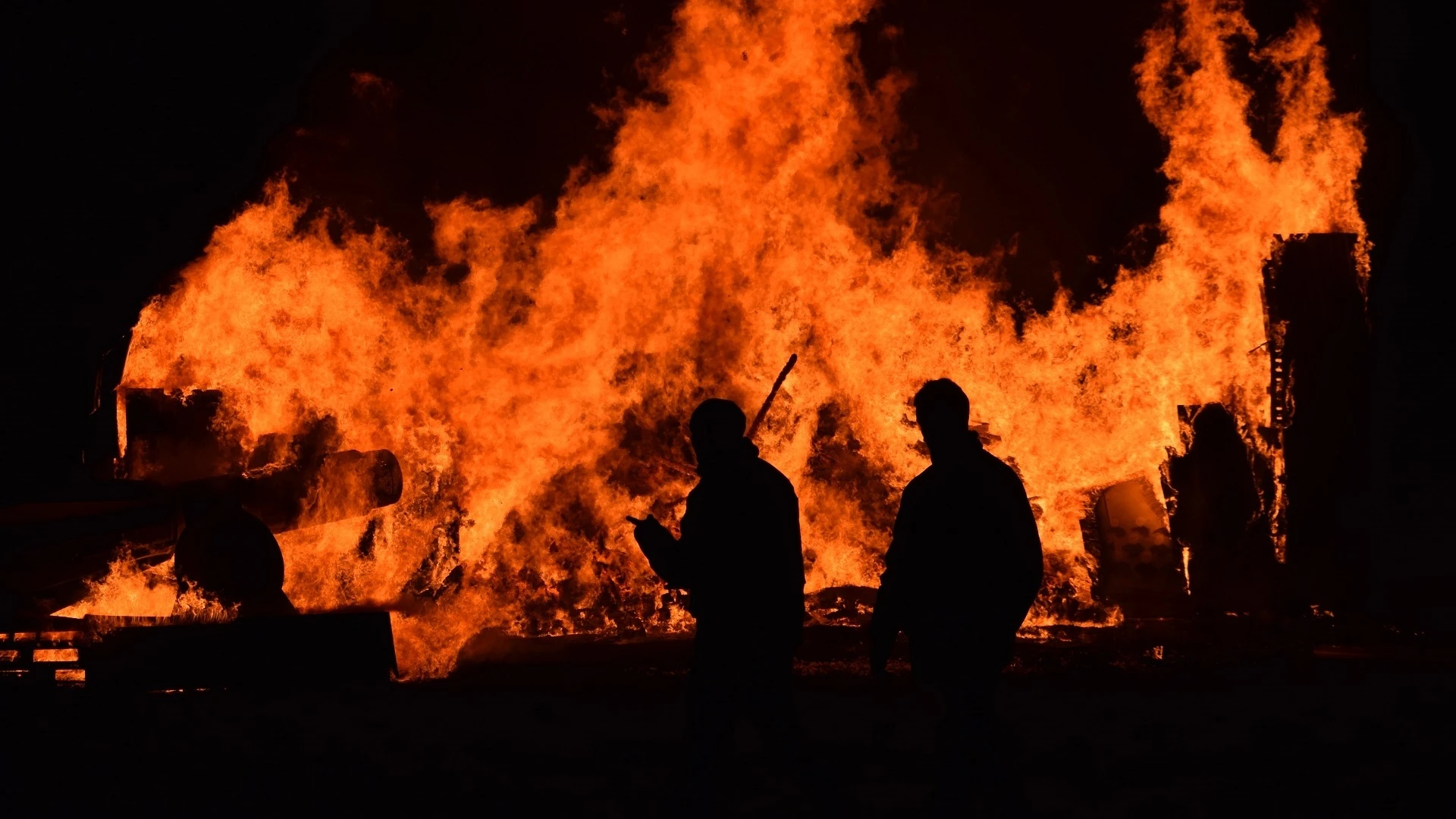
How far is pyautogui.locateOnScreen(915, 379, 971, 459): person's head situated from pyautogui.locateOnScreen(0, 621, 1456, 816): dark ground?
1.17m

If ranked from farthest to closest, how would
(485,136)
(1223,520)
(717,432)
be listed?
1. (485,136)
2. (1223,520)
3. (717,432)

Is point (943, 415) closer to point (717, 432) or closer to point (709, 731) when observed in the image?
point (717, 432)

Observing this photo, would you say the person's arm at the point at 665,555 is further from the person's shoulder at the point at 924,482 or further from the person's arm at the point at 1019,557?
the person's arm at the point at 1019,557

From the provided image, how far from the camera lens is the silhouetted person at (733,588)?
13.6 ft

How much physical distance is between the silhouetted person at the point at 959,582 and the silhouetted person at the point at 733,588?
39 centimetres

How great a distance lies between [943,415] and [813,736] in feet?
7.87

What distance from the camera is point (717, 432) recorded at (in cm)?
442

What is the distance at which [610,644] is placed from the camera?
7734mm

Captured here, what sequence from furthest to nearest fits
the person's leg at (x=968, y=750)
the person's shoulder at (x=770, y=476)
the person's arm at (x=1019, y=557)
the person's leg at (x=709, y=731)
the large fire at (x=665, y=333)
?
the large fire at (x=665, y=333) → the person's shoulder at (x=770, y=476) → the person's leg at (x=709, y=731) → the person's arm at (x=1019, y=557) → the person's leg at (x=968, y=750)

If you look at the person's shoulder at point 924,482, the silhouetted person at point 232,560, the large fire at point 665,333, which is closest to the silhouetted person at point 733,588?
the person's shoulder at point 924,482

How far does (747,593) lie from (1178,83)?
7226 millimetres

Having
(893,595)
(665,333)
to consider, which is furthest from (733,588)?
(665,333)

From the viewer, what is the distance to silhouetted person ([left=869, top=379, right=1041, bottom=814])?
3922mm

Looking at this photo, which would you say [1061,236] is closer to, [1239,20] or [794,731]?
[1239,20]
